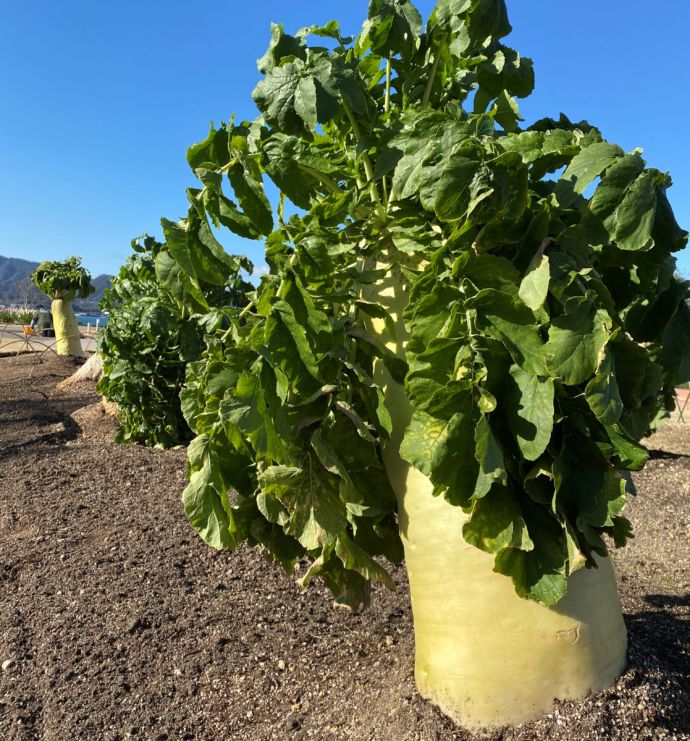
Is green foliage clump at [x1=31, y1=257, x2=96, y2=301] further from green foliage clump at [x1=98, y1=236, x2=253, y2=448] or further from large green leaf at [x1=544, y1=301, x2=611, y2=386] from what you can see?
large green leaf at [x1=544, y1=301, x2=611, y2=386]

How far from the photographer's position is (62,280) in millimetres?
14547

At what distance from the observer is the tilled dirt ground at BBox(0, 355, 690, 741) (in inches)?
73.7

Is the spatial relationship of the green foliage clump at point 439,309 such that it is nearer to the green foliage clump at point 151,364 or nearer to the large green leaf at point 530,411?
the large green leaf at point 530,411

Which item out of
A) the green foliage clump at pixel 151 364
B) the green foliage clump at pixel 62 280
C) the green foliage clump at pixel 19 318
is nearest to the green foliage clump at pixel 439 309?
the green foliage clump at pixel 151 364

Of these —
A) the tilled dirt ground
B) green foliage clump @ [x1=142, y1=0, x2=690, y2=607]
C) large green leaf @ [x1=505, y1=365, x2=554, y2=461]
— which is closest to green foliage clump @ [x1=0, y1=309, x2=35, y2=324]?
the tilled dirt ground

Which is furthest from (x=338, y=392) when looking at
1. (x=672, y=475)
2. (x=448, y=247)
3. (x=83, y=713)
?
(x=672, y=475)

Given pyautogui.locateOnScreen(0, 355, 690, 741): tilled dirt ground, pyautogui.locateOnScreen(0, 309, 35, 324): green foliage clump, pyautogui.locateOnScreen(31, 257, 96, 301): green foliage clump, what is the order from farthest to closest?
1. pyautogui.locateOnScreen(0, 309, 35, 324): green foliage clump
2. pyautogui.locateOnScreen(31, 257, 96, 301): green foliage clump
3. pyautogui.locateOnScreen(0, 355, 690, 741): tilled dirt ground

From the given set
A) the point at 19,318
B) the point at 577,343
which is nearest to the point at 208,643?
the point at 577,343

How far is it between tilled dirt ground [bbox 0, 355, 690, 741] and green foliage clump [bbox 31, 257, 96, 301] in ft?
38.2

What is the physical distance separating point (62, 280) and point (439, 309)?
14693 millimetres

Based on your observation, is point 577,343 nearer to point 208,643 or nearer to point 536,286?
point 536,286

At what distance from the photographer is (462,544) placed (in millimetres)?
1728

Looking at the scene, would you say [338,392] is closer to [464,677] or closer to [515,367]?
[515,367]

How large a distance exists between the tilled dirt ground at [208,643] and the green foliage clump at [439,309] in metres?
0.45
